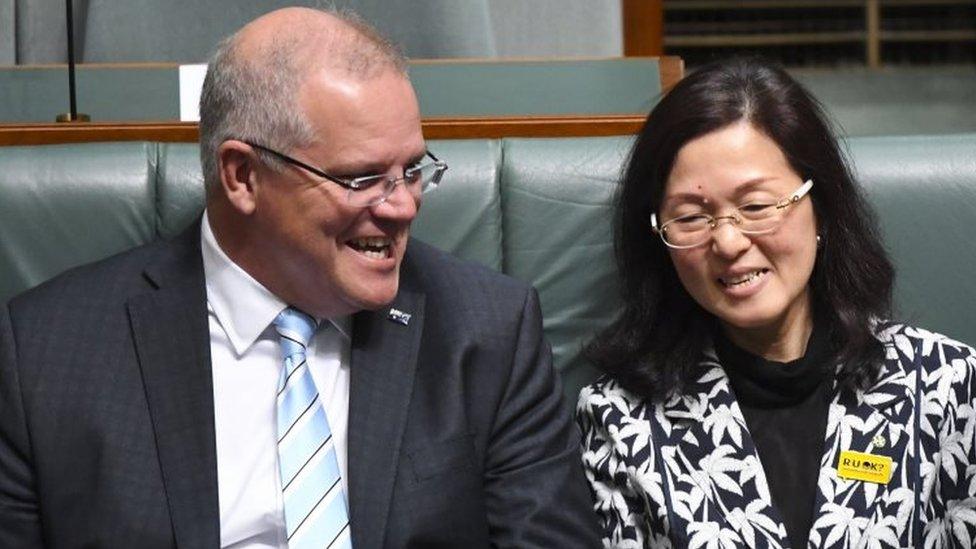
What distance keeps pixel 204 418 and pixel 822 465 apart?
32.9 inches

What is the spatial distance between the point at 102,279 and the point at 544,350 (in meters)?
0.61

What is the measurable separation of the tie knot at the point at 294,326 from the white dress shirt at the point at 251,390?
0.01m

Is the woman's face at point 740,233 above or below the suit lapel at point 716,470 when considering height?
above

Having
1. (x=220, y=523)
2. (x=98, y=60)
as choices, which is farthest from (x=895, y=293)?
(x=98, y=60)

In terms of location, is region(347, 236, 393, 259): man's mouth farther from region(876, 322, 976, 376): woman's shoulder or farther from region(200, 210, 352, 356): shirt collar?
region(876, 322, 976, 376): woman's shoulder

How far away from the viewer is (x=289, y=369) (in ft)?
6.66

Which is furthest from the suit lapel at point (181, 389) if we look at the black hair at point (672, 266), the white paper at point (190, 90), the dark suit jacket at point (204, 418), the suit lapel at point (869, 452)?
the suit lapel at point (869, 452)

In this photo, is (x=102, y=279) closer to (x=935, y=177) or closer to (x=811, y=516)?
(x=811, y=516)

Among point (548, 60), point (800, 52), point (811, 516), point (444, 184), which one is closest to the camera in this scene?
point (811, 516)

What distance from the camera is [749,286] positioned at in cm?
214

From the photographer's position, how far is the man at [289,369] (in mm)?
1958

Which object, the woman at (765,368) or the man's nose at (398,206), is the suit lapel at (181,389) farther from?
the woman at (765,368)

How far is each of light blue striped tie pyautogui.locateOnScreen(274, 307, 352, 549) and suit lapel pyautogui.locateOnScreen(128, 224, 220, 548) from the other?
9 centimetres

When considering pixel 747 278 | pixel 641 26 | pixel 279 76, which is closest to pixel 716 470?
pixel 747 278
